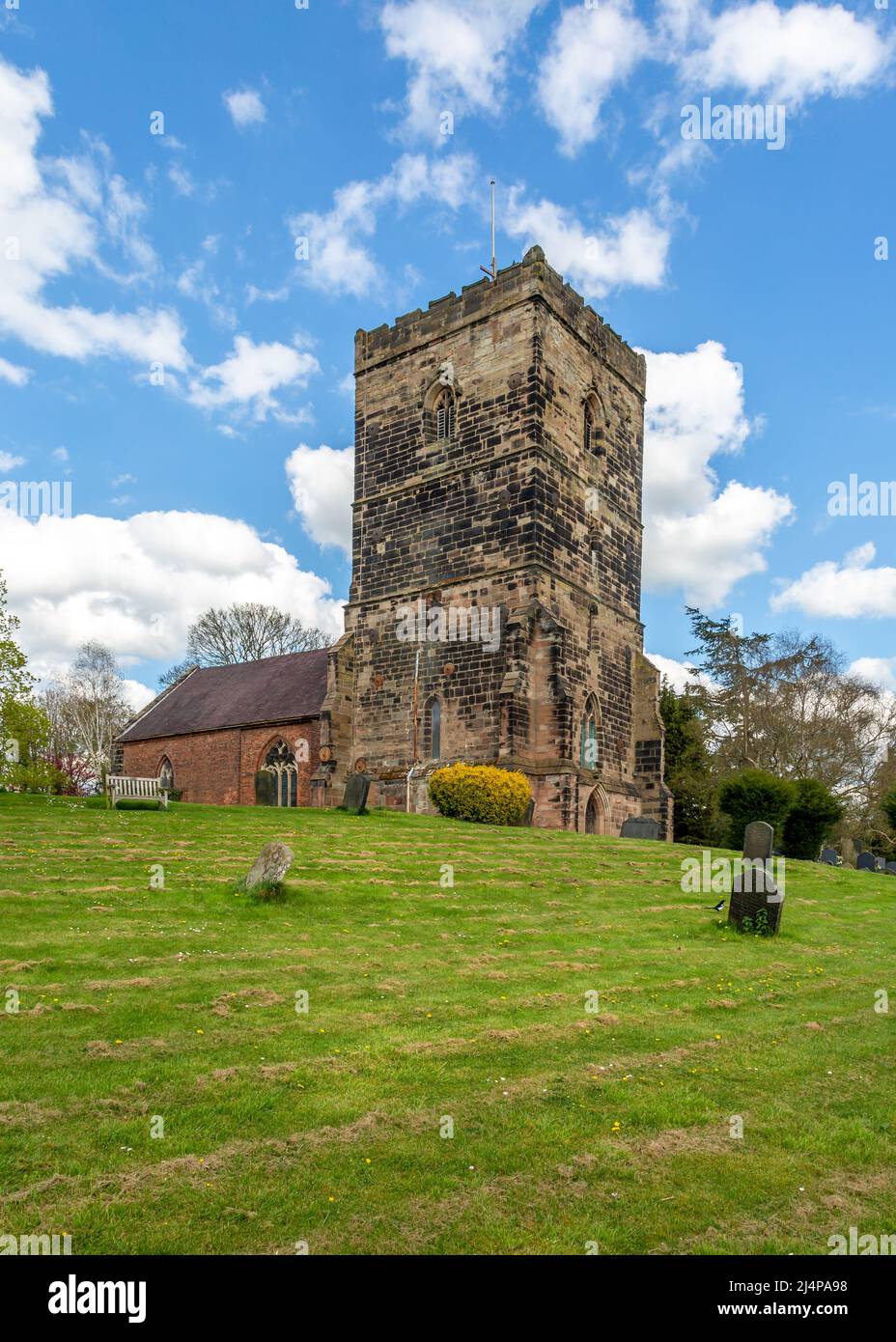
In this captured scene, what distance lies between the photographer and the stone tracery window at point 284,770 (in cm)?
3325

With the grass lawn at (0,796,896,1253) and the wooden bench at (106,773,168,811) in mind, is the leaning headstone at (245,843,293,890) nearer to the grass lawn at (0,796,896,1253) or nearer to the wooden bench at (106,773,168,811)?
the grass lawn at (0,796,896,1253)

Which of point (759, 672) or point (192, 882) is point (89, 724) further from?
point (192, 882)

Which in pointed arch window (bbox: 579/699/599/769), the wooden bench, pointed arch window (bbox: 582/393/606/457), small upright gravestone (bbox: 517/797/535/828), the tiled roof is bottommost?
small upright gravestone (bbox: 517/797/535/828)

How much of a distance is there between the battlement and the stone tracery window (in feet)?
46.4

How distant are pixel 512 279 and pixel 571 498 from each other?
271 inches

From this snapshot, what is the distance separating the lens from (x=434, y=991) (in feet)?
27.4

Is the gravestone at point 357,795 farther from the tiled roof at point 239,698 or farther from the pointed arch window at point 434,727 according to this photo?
the tiled roof at point 239,698

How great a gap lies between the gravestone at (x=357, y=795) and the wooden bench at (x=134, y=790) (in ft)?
14.4

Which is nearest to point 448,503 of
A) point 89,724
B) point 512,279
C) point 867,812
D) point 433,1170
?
point 512,279

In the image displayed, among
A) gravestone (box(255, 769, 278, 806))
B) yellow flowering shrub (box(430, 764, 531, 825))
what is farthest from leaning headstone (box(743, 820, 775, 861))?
gravestone (box(255, 769, 278, 806))

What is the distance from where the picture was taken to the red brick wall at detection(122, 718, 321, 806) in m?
32.8

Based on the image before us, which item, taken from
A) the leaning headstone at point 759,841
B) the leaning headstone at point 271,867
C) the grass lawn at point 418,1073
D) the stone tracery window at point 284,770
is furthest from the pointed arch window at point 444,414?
the leaning headstone at point 271,867

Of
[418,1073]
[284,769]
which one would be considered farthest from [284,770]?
[418,1073]

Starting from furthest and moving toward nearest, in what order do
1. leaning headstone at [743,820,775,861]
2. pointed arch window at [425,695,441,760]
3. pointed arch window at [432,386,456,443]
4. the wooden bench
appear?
pointed arch window at [432,386,456,443]
pointed arch window at [425,695,441,760]
the wooden bench
leaning headstone at [743,820,775,861]
